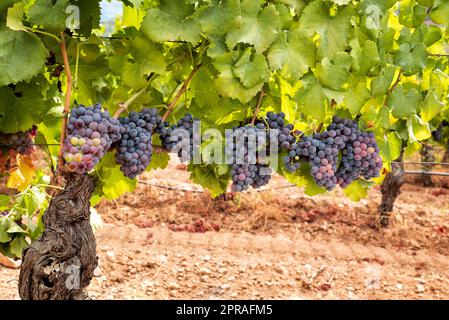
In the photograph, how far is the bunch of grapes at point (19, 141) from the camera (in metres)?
2.62

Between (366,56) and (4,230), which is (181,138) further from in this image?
(4,230)

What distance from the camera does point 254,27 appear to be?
185cm

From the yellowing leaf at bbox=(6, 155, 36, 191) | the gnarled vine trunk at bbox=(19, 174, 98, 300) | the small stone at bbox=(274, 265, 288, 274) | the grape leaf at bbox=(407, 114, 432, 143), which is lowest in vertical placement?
the small stone at bbox=(274, 265, 288, 274)

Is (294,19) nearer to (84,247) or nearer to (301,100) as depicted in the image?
(301,100)

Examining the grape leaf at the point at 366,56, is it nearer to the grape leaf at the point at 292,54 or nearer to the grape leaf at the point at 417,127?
the grape leaf at the point at 292,54

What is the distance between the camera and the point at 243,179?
2.04 metres

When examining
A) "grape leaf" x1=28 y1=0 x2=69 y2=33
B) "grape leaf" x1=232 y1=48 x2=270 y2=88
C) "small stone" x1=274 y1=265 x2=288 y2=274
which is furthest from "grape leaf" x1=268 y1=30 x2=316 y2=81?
"small stone" x1=274 y1=265 x2=288 y2=274

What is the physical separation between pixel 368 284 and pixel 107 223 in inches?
115

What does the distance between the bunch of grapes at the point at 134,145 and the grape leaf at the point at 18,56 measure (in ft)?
1.12

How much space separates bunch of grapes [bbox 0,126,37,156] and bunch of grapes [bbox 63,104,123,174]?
2.98 ft

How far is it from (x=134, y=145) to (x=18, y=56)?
0.46 metres

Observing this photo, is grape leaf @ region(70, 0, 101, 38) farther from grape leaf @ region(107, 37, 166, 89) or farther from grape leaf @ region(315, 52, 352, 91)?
grape leaf @ region(315, 52, 352, 91)

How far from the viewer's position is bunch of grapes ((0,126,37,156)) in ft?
8.61

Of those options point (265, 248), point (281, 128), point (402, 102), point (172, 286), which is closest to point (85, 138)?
point (281, 128)
